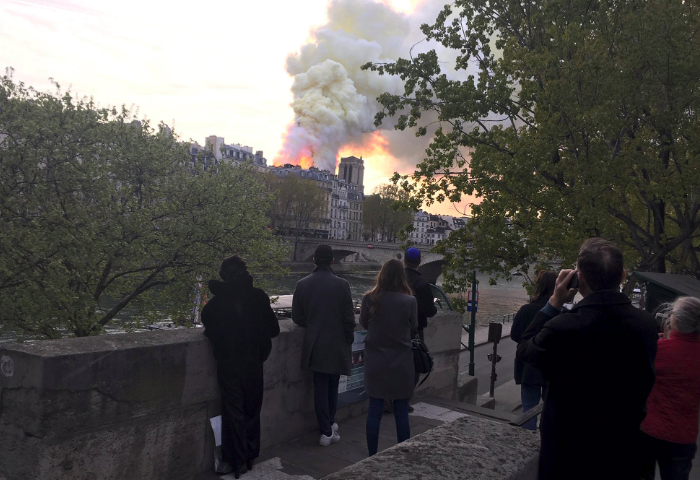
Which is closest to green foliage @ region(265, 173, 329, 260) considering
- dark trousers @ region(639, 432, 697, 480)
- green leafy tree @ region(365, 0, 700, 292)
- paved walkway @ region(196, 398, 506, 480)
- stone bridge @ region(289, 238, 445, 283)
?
stone bridge @ region(289, 238, 445, 283)

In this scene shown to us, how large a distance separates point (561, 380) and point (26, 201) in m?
19.2

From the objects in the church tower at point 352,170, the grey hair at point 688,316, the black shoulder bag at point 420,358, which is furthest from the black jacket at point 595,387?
the church tower at point 352,170

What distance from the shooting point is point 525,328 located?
5.03 m

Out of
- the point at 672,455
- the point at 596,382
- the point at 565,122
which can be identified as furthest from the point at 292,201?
the point at 596,382

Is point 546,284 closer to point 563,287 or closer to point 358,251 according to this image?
point 563,287

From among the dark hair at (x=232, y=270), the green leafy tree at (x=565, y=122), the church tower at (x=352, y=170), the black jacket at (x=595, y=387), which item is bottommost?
the black jacket at (x=595, y=387)

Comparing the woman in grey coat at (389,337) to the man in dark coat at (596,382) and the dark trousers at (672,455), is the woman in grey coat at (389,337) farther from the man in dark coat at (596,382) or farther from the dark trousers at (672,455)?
the man in dark coat at (596,382)

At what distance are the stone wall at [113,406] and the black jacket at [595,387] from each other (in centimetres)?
235

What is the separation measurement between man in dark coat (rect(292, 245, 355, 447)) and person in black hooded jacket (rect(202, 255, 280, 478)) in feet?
2.38

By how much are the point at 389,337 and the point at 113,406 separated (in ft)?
6.15

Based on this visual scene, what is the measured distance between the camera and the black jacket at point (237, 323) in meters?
4.02

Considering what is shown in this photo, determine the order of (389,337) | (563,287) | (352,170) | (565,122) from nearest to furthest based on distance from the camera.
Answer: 1. (563,287)
2. (389,337)
3. (565,122)
4. (352,170)

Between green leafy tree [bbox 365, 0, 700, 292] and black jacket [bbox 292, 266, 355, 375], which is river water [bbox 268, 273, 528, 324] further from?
black jacket [bbox 292, 266, 355, 375]

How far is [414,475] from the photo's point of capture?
179 centimetres
